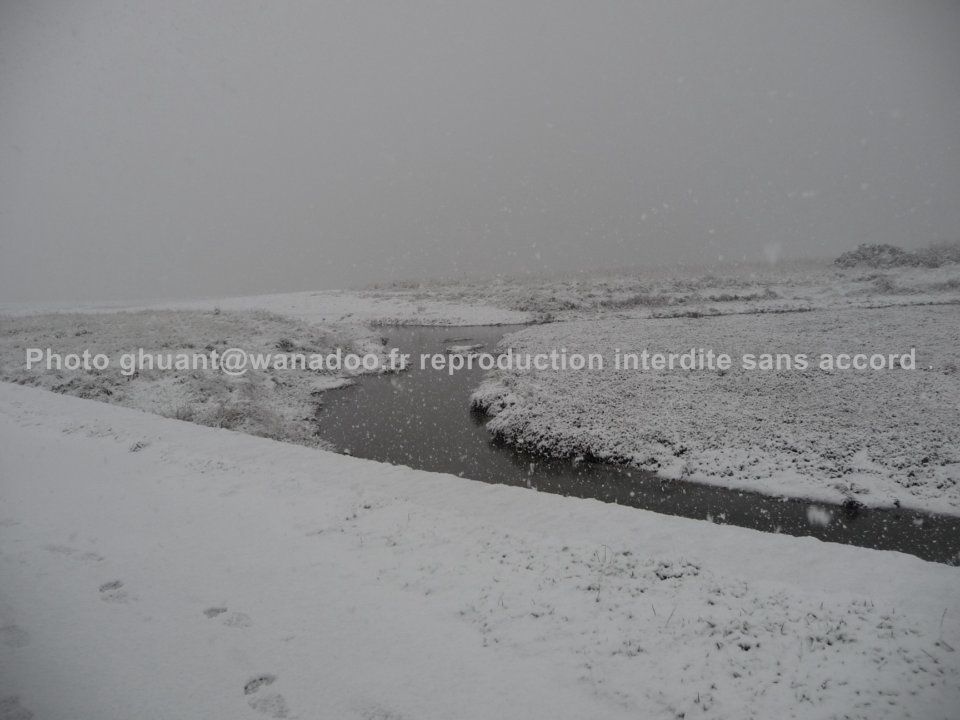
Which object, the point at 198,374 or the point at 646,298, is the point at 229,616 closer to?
the point at 198,374

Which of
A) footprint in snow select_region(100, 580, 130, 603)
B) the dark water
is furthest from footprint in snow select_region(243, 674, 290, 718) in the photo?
the dark water

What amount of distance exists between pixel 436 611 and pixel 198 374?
19.7m

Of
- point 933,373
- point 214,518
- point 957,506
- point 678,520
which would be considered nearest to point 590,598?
point 678,520

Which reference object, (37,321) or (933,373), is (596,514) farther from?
(37,321)

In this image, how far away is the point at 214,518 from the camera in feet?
30.8

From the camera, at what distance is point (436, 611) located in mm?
6730

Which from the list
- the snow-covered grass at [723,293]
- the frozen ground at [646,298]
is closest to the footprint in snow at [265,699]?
the frozen ground at [646,298]

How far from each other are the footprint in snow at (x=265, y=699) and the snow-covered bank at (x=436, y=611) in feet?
0.09

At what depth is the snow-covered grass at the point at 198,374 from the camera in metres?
18.0

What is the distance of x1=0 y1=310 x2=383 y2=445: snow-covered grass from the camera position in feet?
59.2

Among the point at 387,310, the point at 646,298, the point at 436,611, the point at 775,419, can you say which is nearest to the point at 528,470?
the point at 436,611

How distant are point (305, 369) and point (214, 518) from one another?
17475 millimetres

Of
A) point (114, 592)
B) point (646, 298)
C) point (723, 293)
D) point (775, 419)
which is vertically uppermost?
point (723, 293)

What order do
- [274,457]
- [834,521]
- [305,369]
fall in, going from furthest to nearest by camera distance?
[305,369], [274,457], [834,521]
